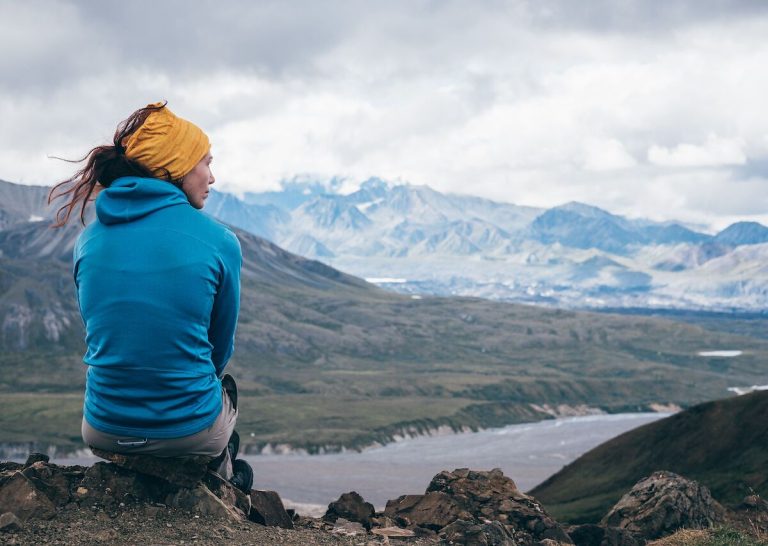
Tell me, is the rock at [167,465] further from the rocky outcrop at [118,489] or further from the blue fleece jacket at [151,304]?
the blue fleece jacket at [151,304]

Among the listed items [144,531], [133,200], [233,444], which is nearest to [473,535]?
[233,444]

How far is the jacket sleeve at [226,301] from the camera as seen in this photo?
1099 cm

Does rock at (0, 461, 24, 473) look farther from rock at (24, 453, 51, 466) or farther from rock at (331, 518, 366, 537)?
rock at (331, 518, 366, 537)

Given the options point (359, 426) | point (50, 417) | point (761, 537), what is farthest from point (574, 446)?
point (761, 537)

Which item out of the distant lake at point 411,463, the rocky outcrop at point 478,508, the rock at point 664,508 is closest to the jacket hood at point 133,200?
the rocky outcrop at point 478,508

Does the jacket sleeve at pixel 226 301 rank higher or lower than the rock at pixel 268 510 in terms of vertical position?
higher

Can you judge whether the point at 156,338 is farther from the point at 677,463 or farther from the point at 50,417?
the point at 50,417

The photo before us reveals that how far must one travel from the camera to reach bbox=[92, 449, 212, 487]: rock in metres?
11.5

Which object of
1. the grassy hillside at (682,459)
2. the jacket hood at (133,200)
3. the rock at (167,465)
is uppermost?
the jacket hood at (133,200)

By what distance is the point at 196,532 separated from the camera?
36.2ft

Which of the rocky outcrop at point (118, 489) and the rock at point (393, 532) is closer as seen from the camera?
the rocky outcrop at point (118, 489)

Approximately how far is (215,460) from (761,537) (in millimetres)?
8698

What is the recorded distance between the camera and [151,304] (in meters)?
10.6

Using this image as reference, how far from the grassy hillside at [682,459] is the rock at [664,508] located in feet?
91.3
